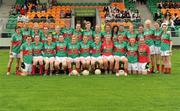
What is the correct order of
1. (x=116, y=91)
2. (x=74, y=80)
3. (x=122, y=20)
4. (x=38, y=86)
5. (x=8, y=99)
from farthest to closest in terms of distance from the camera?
(x=122, y=20) < (x=74, y=80) < (x=38, y=86) < (x=116, y=91) < (x=8, y=99)

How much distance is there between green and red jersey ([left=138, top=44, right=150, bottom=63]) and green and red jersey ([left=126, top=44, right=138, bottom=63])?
112mm

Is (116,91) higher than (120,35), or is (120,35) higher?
(120,35)

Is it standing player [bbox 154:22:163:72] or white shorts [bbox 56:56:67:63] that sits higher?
standing player [bbox 154:22:163:72]

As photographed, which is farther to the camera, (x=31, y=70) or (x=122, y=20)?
(x=122, y=20)

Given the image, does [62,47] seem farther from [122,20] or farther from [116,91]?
[122,20]

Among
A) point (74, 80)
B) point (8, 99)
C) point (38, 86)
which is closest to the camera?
point (8, 99)

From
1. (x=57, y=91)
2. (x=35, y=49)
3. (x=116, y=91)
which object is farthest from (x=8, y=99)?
(x=35, y=49)

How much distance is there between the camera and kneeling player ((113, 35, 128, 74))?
51.3 ft

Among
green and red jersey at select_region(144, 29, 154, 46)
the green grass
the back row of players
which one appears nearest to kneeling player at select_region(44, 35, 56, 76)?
the back row of players

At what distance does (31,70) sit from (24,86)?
262 centimetres

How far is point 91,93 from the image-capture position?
1225cm

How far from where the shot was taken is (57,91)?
41.4 feet

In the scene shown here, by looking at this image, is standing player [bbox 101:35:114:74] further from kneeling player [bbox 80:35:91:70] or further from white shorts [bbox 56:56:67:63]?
white shorts [bbox 56:56:67:63]

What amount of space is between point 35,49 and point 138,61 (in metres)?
3.18
